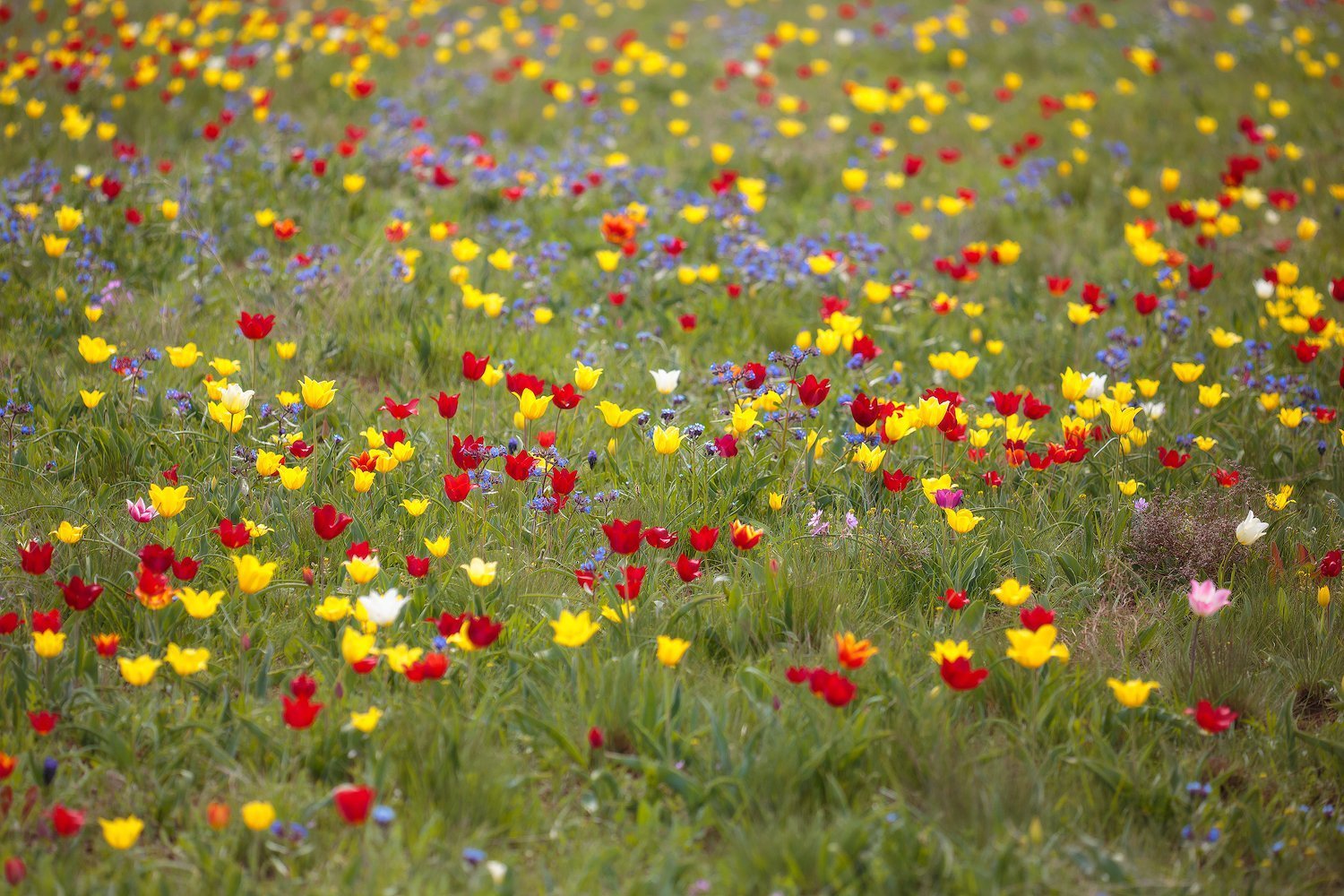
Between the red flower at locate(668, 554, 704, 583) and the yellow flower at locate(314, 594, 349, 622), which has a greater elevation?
the yellow flower at locate(314, 594, 349, 622)

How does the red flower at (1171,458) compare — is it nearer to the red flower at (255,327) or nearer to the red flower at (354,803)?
the red flower at (354,803)

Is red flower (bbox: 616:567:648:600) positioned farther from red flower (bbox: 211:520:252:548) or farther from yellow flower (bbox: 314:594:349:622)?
red flower (bbox: 211:520:252:548)

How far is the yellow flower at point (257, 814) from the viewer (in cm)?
196

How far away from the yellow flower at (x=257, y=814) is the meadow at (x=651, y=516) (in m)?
0.05

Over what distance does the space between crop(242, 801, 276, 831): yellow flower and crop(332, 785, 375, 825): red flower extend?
0.13 meters

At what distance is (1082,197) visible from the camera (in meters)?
6.33

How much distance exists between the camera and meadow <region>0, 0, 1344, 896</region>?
218 cm

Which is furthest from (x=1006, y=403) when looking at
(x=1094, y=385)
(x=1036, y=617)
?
(x=1036, y=617)

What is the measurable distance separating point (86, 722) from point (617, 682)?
3.83 feet

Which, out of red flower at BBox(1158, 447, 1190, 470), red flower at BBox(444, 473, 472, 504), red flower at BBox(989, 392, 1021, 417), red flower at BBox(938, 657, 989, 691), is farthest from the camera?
red flower at BBox(1158, 447, 1190, 470)

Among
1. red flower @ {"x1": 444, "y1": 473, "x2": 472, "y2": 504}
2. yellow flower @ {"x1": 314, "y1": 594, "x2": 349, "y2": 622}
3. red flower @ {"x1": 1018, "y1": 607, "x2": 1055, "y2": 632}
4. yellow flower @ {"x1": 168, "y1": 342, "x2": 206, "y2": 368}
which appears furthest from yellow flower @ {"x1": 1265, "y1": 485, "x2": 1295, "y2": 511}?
yellow flower @ {"x1": 168, "y1": 342, "x2": 206, "y2": 368}

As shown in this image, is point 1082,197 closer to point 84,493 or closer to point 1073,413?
point 1073,413

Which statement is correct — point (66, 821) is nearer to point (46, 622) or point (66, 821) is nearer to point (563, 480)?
point (46, 622)

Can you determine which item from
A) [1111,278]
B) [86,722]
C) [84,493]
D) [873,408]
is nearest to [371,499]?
[84,493]
